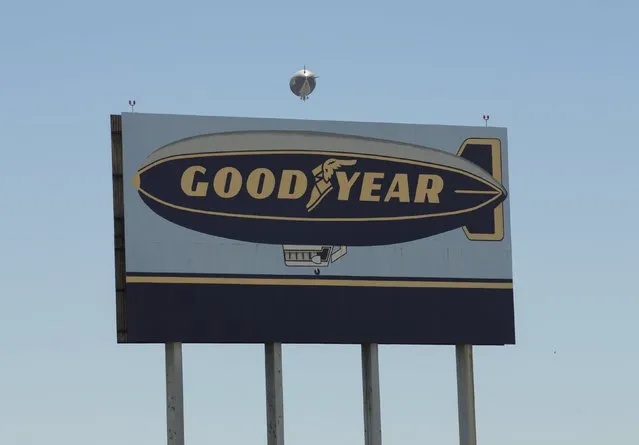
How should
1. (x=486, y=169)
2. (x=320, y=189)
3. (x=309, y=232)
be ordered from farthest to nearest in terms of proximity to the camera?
(x=486, y=169)
(x=320, y=189)
(x=309, y=232)

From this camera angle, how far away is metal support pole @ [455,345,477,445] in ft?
202

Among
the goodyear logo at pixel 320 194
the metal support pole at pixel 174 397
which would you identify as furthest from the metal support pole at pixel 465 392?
the metal support pole at pixel 174 397

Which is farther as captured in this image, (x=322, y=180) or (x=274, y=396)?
(x=322, y=180)

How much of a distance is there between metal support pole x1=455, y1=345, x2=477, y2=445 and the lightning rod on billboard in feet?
23.2

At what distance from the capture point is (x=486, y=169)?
6244cm

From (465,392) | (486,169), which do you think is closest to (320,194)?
(486,169)

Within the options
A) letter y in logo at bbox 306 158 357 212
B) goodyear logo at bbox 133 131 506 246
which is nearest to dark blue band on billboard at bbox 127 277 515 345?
goodyear logo at bbox 133 131 506 246

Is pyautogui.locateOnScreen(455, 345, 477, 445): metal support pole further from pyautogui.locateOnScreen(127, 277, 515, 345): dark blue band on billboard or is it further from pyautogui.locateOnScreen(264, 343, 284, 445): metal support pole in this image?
pyautogui.locateOnScreen(264, 343, 284, 445): metal support pole

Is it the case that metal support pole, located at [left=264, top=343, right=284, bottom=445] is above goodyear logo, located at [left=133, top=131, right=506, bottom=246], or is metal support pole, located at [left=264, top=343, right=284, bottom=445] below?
below

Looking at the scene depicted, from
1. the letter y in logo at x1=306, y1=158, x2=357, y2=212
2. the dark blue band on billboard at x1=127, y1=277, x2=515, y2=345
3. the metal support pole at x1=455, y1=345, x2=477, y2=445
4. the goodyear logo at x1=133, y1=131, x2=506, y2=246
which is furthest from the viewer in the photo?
the metal support pole at x1=455, y1=345, x2=477, y2=445

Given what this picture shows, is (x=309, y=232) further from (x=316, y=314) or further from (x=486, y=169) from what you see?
(x=486, y=169)

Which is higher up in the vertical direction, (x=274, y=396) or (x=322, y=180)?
(x=322, y=180)

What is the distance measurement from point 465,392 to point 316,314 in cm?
431

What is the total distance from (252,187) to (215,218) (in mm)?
1164
